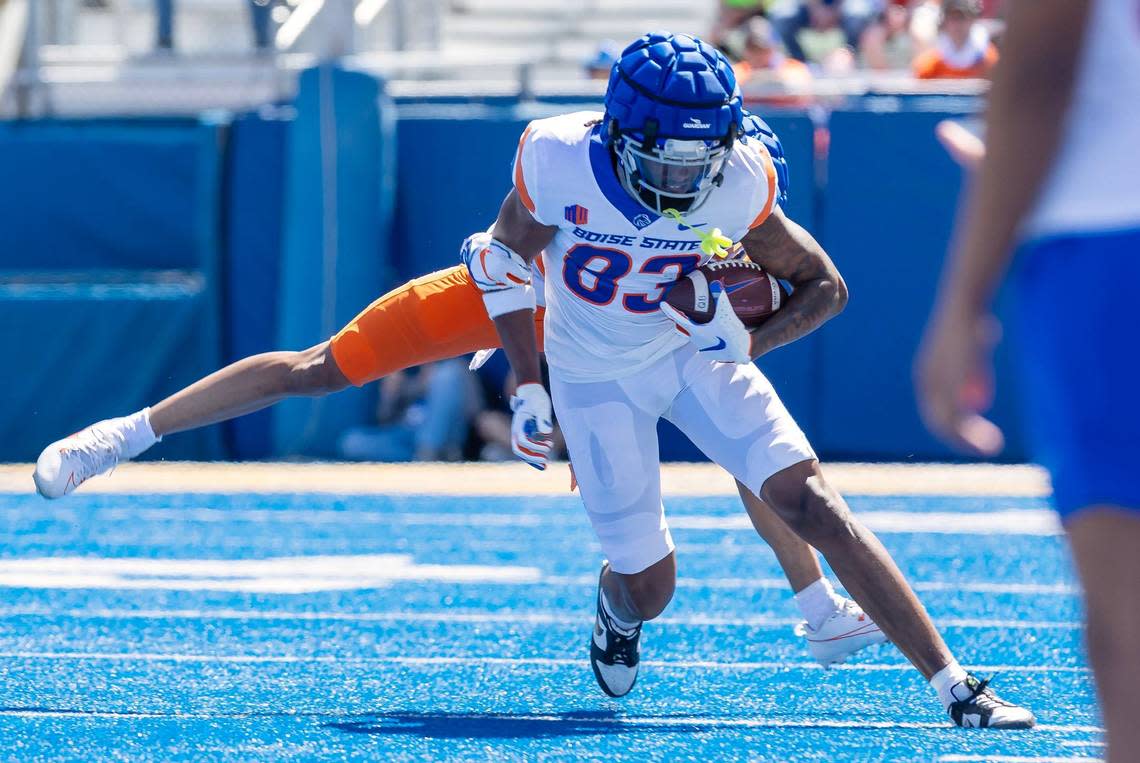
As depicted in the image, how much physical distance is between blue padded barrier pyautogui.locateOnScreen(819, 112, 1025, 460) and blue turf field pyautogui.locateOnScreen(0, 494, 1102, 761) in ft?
5.20

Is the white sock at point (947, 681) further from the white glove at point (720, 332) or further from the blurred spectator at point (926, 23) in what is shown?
the blurred spectator at point (926, 23)

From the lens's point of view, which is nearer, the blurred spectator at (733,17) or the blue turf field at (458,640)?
the blue turf field at (458,640)

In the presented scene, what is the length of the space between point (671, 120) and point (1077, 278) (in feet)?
6.97

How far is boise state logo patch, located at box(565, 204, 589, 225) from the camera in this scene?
3957mm

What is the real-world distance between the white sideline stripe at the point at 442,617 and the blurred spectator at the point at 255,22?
701 centimetres

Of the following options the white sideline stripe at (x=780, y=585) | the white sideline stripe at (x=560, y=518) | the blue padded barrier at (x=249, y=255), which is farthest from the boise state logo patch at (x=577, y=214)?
the blue padded barrier at (x=249, y=255)

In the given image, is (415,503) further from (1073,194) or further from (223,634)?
(1073,194)

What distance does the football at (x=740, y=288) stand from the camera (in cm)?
400

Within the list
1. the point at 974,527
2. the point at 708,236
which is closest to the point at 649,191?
the point at 708,236

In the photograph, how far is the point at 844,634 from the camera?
416 centimetres

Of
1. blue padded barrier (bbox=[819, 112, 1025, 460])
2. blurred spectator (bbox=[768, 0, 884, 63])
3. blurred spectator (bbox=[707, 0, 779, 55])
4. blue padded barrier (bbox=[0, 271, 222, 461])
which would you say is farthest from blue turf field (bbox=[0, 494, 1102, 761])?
blurred spectator (bbox=[768, 0, 884, 63])

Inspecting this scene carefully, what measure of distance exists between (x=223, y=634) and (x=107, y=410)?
4806 mm

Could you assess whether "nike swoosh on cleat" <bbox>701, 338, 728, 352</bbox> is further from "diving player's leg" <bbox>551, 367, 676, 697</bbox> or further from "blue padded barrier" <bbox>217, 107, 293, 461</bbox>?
"blue padded barrier" <bbox>217, 107, 293, 461</bbox>

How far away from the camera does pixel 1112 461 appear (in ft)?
5.53
